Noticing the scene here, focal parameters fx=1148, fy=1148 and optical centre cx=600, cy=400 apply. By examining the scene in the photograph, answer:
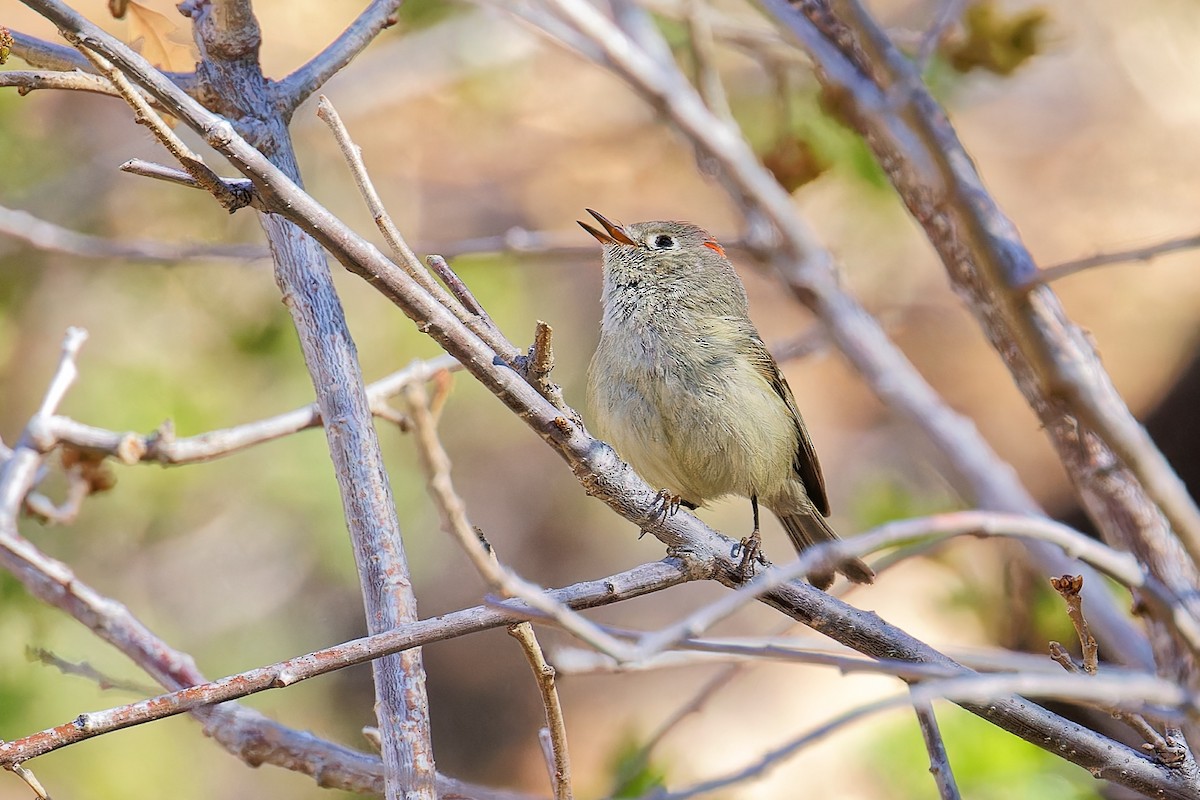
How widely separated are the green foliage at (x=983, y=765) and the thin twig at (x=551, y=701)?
1.59m

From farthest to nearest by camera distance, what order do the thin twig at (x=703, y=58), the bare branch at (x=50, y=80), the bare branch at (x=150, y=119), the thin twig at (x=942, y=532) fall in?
1. the thin twig at (x=703, y=58)
2. the bare branch at (x=50, y=80)
3. the bare branch at (x=150, y=119)
4. the thin twig at (x=942, y=532)

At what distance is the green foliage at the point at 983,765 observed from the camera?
2.98 meters

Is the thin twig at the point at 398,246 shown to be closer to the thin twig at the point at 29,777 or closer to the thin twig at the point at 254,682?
the thin twig at the point at 254,682

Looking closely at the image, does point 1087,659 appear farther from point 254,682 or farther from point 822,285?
point 254,682

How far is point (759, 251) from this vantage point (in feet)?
7.74

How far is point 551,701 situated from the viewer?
1688mm

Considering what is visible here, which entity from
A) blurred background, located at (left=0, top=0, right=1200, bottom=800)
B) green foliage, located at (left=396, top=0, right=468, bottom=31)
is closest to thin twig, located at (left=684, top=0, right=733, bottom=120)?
blurred background, located at (left=0, top=0, right=1200, bottom=800)

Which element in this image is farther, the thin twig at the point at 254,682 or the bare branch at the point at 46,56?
the bare branch at the point at 46,56

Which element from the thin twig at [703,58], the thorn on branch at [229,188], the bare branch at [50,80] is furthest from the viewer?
the thin twig at [703,58]

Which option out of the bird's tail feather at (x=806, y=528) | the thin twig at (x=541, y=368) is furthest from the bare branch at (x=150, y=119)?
the bird's tail feather at (x=806, y=528)

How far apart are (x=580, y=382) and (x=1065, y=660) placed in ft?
14.0

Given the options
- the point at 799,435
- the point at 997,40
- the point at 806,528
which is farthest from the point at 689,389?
the point at 997,40

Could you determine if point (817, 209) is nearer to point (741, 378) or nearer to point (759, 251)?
point (741, 378)

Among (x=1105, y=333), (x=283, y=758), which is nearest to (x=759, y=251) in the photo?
(x=283, y=758)
